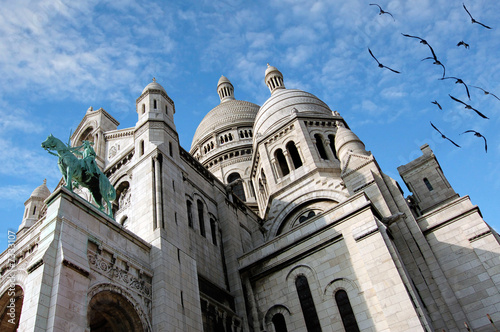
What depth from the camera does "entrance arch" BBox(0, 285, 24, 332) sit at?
15.4 metres

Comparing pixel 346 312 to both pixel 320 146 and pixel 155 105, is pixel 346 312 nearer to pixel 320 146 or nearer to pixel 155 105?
pixel 155 105

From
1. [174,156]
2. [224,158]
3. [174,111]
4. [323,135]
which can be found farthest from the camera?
[224,158]

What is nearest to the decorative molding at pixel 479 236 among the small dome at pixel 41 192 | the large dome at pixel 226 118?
the small dome at pixel 41 192

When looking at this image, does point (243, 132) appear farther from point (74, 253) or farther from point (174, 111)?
point (74, 253)

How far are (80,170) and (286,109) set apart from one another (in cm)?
2012

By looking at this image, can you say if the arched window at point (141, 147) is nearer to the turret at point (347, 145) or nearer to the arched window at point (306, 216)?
the arched window at point (306, 216)

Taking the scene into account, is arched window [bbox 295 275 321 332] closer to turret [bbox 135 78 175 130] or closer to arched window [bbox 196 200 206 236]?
arched window [bbox 196 200 206 236]

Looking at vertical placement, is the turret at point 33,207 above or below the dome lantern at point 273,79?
below

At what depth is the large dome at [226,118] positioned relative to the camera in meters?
50.5

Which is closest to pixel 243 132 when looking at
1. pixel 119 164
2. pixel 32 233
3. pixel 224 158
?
pixel 224 158

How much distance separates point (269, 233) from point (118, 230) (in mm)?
13330

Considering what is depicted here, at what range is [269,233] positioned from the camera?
92.6ft

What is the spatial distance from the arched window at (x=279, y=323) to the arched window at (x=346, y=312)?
282 cm

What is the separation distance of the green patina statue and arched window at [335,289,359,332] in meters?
10.2
